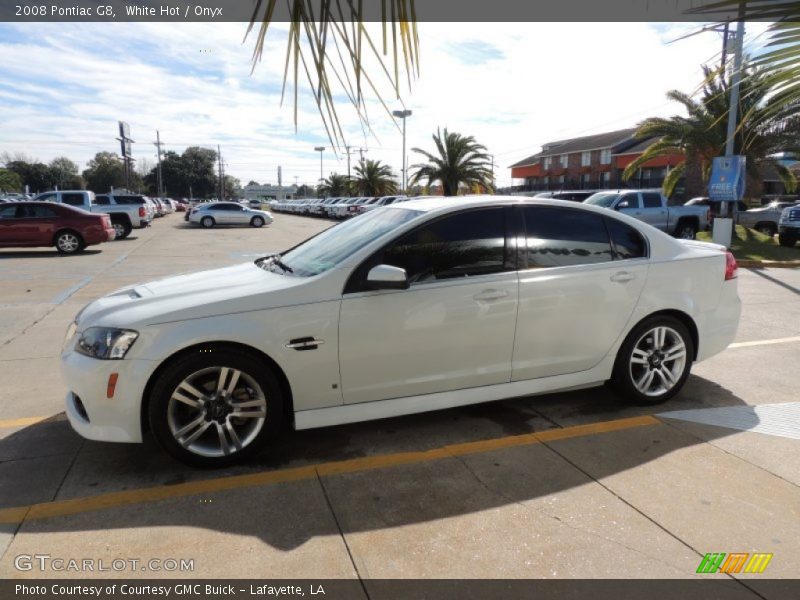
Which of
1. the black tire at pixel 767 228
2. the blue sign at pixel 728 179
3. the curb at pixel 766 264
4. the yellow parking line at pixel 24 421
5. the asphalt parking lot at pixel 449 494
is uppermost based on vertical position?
the blue sign at pixel 728 179

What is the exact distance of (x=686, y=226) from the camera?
63.1ft

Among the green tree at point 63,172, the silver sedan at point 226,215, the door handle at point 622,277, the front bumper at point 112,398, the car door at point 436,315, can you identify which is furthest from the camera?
the green tree at point 63,172

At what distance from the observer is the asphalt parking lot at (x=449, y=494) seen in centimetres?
255

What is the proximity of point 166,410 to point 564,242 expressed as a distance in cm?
285

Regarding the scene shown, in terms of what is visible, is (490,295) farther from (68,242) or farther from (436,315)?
(68,242)

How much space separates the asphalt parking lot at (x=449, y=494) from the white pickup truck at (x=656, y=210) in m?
14.7

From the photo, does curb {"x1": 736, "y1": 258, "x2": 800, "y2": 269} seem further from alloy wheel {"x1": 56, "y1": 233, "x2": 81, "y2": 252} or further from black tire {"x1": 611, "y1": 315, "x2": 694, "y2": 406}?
alloy wheel {"x1": 56, "y1": 233, "x2": 81, "y2": 252}

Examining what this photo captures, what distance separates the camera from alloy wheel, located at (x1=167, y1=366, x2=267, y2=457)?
3.22 metres

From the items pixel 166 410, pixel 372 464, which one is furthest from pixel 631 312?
pixel 166 410

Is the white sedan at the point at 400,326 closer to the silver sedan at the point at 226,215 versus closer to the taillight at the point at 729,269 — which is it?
the taillight at the point at 729,269

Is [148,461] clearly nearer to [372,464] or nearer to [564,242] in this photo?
[372,464]

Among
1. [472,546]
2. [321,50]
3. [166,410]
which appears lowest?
[472,546]

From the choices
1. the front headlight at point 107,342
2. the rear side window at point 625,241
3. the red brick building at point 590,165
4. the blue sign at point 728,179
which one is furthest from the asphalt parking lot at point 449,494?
the red brick building at point 590,165

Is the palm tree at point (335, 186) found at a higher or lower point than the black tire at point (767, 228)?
higher
